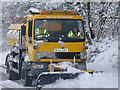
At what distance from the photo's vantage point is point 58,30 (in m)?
12.4

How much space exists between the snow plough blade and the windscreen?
5.35 ft

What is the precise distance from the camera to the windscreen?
40.2 feet

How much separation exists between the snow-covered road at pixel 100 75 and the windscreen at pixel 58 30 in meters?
1.69

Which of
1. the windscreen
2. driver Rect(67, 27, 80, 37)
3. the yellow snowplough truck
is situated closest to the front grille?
the yellow snowplough truck

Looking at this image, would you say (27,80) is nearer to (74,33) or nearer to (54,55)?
(54,55)

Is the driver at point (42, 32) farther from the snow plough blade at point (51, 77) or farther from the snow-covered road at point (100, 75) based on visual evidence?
the snow-covered road at point (100, 75)

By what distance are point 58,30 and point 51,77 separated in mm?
2054

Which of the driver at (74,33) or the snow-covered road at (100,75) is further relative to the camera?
the driver at (74,33)

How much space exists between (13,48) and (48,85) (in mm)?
5311

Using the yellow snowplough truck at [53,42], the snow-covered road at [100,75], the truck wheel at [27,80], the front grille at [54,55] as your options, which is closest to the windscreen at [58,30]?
the yellow snowplough truck at [53,42]

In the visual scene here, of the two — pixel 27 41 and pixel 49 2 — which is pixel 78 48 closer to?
pixel 27 41

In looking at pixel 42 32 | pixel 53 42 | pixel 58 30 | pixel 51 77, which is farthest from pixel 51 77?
pixel 58 30

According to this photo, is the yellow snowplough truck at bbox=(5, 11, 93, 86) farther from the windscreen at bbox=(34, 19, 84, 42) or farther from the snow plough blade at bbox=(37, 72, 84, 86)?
the snow plough blade at bbox=(37, 72, 84, 86)

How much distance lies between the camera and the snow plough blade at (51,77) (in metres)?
10.8
